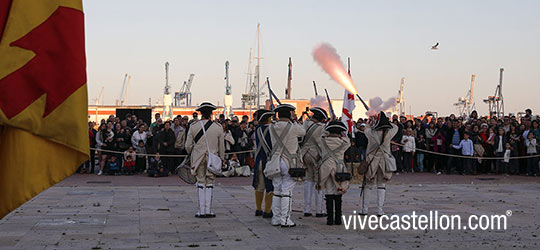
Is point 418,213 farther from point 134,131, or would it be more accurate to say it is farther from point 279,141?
point 134,131

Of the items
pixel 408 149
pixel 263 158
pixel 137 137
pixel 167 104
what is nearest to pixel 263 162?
pixel 263 158

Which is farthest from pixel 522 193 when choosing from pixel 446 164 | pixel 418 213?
pixel 446 164

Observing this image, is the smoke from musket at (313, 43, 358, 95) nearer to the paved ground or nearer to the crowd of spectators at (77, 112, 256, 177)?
the paved ground

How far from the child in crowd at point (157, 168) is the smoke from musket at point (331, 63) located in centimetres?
702

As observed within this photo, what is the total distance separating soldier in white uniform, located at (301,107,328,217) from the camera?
39.1 ft

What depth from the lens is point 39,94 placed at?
3.94 meters

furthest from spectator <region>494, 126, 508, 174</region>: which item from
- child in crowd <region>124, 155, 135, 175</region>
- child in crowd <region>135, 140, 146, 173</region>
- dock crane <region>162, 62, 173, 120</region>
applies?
dock crane <region>162, 62, 173, 120</region>

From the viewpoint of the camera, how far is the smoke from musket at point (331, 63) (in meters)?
15.8

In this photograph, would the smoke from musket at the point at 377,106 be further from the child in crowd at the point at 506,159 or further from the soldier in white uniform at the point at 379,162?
the child in crowd at the point at 506,159

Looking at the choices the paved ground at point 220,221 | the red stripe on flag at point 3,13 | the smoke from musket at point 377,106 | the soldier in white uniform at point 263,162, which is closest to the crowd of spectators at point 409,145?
the paved ground at point 220,221

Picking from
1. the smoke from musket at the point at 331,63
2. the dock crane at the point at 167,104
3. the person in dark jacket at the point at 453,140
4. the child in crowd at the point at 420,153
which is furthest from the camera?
the dock crane at the point at 167,104

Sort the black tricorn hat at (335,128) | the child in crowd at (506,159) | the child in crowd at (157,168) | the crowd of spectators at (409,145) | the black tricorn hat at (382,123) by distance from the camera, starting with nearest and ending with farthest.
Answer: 1. the black tricorn hat at (335,128)
2. the black tricorn hat at (382,123)
3. the child in crowd at (157,168)
4. the crowd of spectators at (409,145)
5. the child in crowd at (506,159)

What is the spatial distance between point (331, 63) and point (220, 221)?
605 cm

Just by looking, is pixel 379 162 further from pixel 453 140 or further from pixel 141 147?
pixel 453 140
